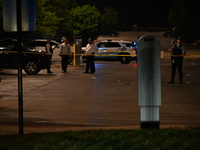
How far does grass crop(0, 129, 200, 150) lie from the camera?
315 inches

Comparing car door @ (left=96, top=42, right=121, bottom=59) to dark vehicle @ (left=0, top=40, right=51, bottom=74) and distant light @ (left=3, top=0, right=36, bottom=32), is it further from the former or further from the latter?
distant light @ (left=3, top=0, right=36, bottom=32)

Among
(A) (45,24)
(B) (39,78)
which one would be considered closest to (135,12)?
(A) (45,24)

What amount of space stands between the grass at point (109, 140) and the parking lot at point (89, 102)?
209 centimetres

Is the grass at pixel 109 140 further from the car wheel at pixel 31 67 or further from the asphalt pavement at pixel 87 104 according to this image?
the car wheel at pixel 31 67

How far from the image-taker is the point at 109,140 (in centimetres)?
→ 857

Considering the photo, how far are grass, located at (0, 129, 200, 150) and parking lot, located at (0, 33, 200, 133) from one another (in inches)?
82.2

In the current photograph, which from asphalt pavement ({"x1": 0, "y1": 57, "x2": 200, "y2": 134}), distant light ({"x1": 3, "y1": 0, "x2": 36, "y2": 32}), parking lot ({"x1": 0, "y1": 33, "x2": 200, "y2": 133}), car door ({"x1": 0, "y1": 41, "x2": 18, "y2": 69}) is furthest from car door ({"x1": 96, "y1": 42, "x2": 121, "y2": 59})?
distant light ({"x1": 3, "y1": 0, "x2": 36, "y2": 32})

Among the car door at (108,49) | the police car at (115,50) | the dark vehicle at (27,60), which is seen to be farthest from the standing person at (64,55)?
the car door at (108,49)

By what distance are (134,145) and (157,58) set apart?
170cm

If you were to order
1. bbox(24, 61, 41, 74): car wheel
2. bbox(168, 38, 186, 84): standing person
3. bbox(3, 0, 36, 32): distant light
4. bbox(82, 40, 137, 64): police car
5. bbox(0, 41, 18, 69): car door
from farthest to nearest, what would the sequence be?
bbox(82, 40, 137, 64): police car < bbox(0, 41, 18, 69): car door < bbox(24, 61, 41, 74): car wheel < bbox(168, 38, 186, 84): standing person < bbox(3, 0, 36, 32): distant light

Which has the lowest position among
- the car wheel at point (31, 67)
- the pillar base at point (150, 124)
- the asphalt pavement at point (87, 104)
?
the asphalt pavement at point (87, 104)

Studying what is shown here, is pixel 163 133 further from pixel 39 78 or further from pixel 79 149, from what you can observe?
pixel 39 78

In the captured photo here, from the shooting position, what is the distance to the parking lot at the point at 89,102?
12.9 metres

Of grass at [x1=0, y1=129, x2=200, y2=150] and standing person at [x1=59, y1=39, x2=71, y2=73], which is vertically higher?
standing person at [x1=59, y1=39, x2=71, y2=73]
